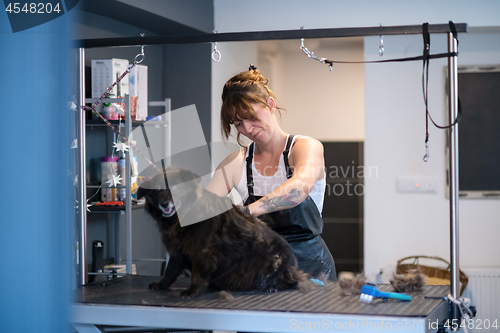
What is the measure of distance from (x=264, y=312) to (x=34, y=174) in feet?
2.04

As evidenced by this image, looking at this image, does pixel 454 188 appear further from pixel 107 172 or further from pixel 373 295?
pixel 107 172

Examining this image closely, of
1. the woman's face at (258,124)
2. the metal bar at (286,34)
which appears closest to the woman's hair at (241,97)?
the woman's face at (258,124)

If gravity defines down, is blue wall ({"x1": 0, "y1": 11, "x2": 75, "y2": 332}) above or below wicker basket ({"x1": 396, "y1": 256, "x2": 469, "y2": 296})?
above

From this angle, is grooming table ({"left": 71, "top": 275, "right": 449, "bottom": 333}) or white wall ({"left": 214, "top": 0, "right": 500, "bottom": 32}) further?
white wall ({"left": 214, "top": 0, "right": 500, "bottom": 32})

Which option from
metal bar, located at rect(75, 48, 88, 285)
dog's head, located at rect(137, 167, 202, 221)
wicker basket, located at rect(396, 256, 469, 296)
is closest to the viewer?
dog's head, located at rect(137, 167, 202, 221)

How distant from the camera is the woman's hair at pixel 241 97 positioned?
156cm

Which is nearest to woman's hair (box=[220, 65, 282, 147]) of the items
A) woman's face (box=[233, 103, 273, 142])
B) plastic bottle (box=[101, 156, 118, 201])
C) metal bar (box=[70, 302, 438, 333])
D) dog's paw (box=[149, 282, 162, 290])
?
woman's face (box=[233, 103, 273, 142])

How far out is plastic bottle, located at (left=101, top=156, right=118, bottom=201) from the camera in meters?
2.67

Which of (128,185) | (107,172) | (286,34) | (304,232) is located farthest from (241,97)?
(107,172)

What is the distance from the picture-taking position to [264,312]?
1.08 metres

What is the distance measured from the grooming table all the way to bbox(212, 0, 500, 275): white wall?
2.16 m

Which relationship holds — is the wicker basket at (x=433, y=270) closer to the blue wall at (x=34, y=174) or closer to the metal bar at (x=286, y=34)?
the metal bar at (x=286, y=34)

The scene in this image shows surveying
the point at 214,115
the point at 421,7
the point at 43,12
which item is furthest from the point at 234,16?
the point at 43,12

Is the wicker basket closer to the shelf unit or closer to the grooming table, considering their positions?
the shelf unit
